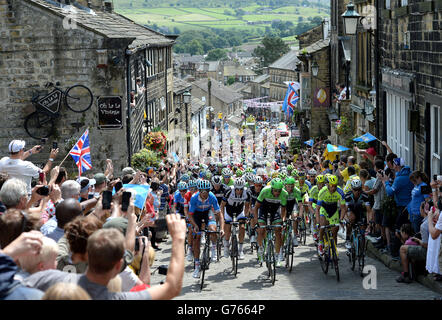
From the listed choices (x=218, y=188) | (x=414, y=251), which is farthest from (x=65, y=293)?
(x=218, y=188)

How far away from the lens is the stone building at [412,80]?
50.0ft

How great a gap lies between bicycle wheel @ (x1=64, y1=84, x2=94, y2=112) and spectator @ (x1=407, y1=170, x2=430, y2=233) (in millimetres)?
15675

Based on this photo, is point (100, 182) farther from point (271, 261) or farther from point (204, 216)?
point (271, 261)

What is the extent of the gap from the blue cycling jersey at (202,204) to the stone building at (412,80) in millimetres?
4656

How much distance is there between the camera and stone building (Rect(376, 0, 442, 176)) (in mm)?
15227

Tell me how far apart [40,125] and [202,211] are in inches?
534

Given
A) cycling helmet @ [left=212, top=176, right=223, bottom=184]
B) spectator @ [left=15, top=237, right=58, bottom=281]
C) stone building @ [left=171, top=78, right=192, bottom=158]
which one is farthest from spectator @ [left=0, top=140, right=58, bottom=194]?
stone building @ [left=171, top=78, right=192, bottom=158]

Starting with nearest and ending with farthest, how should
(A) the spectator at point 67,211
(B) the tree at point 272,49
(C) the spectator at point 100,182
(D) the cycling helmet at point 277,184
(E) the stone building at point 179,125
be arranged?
1. (A) the spectator at point 67,211
2. (C) the spectator at point 100,182
3. (D) the cycling helmet at point 277,184
4. (E) the stone building at point 179,125
5. (B) the tree at point 272,49

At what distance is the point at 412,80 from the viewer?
56.8 feet

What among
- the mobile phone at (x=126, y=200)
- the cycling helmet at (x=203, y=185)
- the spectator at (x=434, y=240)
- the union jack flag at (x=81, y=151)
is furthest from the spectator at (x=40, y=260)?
the union jack flag at (x=81, y=151)

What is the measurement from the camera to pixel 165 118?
43.4 m

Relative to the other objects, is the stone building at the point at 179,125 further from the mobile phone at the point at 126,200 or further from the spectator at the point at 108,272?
the spectator at the point at 108,272
